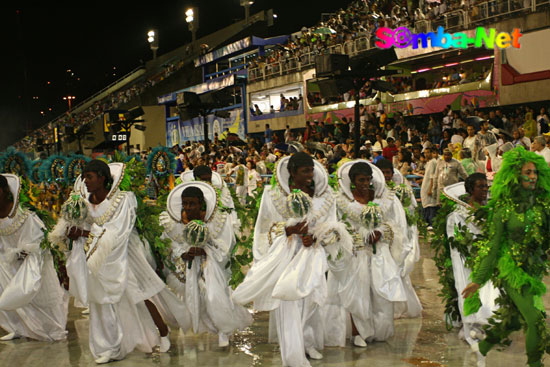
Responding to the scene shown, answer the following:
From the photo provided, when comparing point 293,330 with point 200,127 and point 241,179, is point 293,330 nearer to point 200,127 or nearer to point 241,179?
point 241,179

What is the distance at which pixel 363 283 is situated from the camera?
6562mm

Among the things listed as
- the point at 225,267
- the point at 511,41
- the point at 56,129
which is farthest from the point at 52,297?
the point at 56,129

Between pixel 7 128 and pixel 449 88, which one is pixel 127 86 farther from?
pixel 449 88

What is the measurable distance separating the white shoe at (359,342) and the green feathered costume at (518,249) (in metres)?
1.66

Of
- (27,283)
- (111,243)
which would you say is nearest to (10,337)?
(27,283)

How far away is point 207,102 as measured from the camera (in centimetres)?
1730

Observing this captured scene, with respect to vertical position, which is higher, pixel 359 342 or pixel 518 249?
pixel 518 249

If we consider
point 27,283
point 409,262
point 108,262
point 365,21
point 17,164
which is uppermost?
point 365,21

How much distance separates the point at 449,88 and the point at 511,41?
2.88 meters

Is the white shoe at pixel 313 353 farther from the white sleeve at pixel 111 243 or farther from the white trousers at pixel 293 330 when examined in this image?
the white sleeve at pixel 111 243

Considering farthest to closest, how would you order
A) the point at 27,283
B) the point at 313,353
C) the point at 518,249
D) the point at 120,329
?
the point at 27,283 → the point at 120,329 → the point at 313,353 → the point at 518,249

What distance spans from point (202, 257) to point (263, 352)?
3.69ft

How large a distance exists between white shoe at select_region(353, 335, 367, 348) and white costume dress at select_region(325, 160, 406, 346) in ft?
0.16

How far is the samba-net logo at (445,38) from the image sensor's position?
67.4ft
